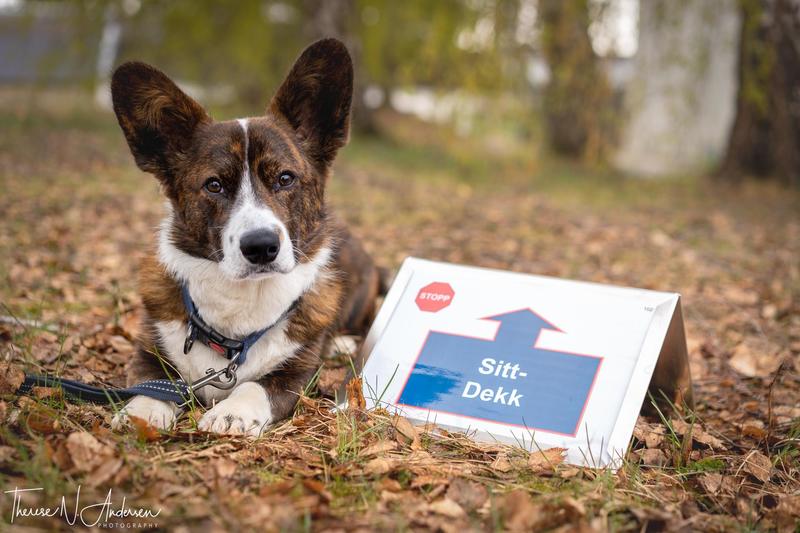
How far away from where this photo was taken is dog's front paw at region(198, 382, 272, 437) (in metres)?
2.43

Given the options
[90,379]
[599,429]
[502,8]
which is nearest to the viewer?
[599,429]

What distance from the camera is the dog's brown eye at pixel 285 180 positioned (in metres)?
2.86

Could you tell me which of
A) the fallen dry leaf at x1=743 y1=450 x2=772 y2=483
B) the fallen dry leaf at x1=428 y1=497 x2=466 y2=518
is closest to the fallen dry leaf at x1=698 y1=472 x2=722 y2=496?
the fallen dry leaf at x1=743 y1=450 x2=772 y2=483

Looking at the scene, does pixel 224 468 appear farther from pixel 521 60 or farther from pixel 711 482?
pixel 521 60

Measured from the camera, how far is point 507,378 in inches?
106

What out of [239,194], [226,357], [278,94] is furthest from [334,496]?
[278,94]

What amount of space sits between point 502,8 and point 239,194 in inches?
158

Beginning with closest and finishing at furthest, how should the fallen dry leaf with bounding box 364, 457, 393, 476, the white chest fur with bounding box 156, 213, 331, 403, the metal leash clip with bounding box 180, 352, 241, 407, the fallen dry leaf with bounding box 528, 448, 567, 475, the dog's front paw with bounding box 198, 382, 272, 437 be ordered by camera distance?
the fallen dry leaf with bounding box 364, 457, 393, 476 < the fallen dry leaf with bounding box 528, 448, 567, 475 < the dog's front paw with bounding box 198, 382, 272, 437 < the metal leash clip with bounding box 180, 352, 241, 407 < the white chest fur with bounding box 156, 213, 331, 403

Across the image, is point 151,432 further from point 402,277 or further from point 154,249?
point 402,277

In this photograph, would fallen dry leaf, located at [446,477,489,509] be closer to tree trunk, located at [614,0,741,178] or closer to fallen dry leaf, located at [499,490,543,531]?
fallen dry leaf, located at [499,490,543,531]

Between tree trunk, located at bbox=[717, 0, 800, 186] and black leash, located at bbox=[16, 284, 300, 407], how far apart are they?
5337 millimetres

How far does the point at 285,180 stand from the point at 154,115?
0.58 m

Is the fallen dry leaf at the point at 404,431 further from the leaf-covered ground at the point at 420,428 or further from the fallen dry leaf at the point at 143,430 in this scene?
the fallen dry leaf at the point at 143,430

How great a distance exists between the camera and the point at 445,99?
20.8 feet
